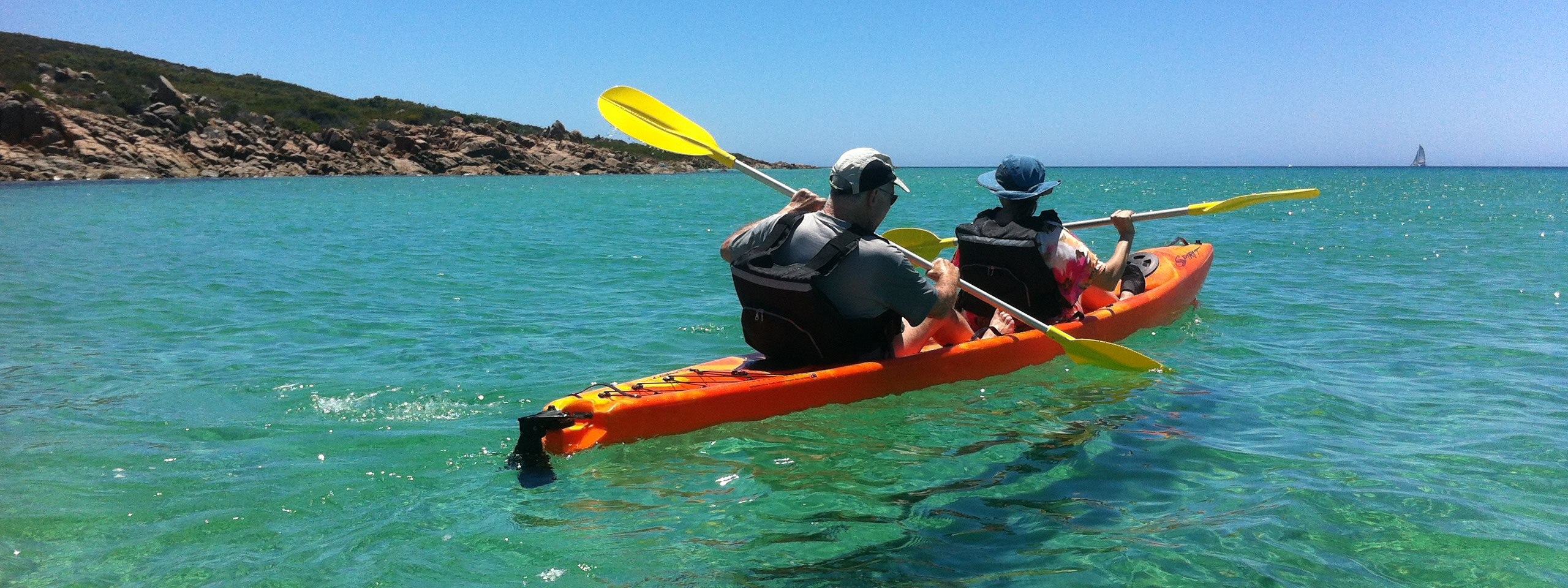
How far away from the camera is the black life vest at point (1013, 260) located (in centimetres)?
582

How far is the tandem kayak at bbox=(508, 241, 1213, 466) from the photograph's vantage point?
13.5 feet

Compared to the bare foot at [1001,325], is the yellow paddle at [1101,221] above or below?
above

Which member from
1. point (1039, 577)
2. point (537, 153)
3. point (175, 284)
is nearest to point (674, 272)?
point (175, 284)

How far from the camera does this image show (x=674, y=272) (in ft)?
40.8

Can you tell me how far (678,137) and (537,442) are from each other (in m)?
2.64

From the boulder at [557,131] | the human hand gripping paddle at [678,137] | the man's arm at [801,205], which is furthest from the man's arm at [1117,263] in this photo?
the boulder at [557,131]

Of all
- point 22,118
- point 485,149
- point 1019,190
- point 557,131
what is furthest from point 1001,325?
point 557,131

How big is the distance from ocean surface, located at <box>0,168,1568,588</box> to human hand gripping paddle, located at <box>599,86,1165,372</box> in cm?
30

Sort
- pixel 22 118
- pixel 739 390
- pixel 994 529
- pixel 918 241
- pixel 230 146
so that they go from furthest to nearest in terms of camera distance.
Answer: pixel 230 146, pixel 22 118, pixel 918 241, pixel 739 390, pixel 994 529

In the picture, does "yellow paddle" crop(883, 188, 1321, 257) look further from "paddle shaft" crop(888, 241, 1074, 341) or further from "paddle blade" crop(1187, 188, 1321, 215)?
"paddle shaft" crop(888, 241, 1074, 341)

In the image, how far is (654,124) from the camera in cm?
623

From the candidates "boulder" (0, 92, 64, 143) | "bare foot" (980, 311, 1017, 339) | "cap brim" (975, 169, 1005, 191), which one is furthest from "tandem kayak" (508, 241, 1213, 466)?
"boulder" (0, 92, 64, 143)

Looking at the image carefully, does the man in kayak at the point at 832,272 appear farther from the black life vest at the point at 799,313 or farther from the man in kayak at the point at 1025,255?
the man in kayak at the point at 1025,255

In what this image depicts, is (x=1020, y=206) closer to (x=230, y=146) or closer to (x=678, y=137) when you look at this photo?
(x=678, y=137)
